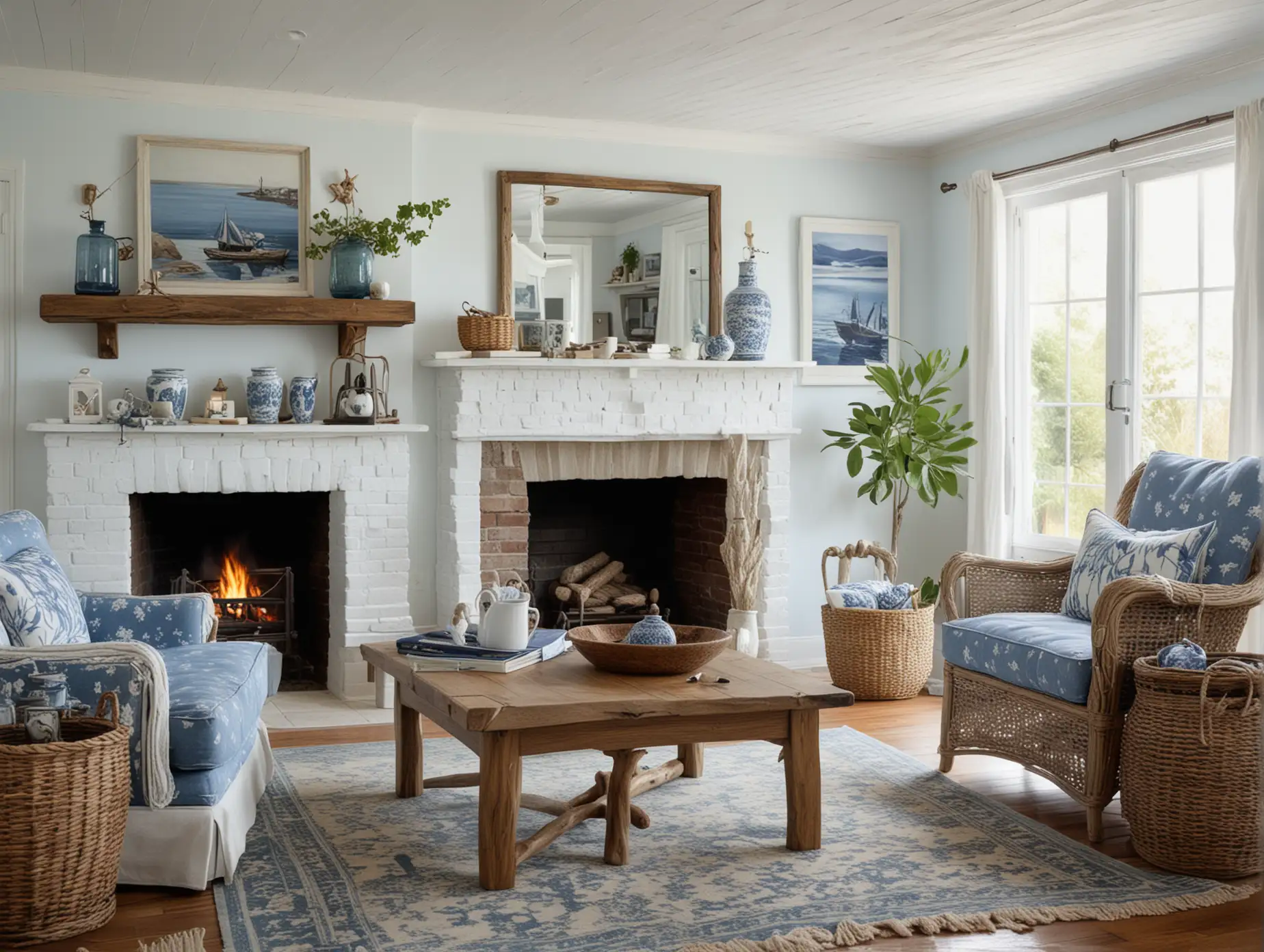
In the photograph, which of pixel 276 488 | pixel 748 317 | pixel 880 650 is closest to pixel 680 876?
pixel 880 650

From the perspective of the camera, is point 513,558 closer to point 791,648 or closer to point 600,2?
point 791,648

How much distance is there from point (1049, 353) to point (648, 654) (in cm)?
306

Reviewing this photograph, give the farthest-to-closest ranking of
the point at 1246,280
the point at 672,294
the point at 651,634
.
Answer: the point at 672,294, the point at 1246,280, the point at 651,634

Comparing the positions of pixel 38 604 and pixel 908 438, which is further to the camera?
pixel 908 438

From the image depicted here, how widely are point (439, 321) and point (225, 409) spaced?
0.98 m

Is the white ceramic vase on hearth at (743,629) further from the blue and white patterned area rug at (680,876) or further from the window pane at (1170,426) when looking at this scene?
the window pane at (1170,426)

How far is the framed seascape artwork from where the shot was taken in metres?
6.16

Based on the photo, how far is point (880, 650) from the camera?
547 centimetres

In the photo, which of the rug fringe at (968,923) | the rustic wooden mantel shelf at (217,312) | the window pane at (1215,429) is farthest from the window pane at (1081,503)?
the rustic wooden mantel shelf at (217,312)

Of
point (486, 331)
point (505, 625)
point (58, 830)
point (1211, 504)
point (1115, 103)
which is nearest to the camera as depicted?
point (58, 830)

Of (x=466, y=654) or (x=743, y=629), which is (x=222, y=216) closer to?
(x=466, y=654)

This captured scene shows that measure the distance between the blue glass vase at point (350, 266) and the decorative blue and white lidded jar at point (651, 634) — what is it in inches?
91.2

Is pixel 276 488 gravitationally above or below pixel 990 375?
below

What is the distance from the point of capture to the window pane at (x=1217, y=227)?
4.70 meters
